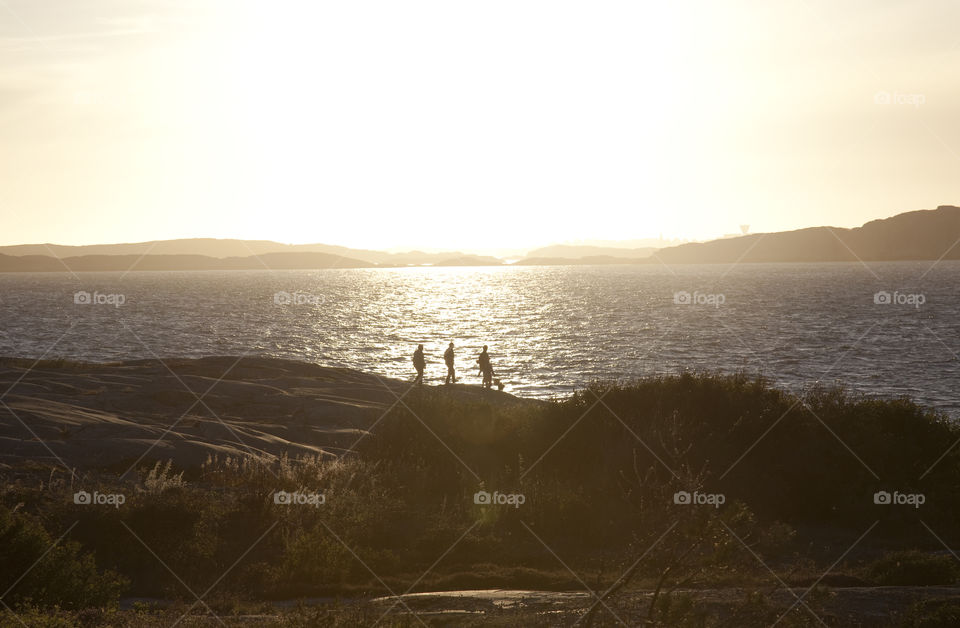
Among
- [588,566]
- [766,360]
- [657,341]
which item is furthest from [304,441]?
[657,341]

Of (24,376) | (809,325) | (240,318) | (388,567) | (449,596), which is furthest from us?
(240,318)

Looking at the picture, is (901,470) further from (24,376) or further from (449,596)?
(24,376)

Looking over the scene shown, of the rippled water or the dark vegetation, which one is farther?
the rippled water

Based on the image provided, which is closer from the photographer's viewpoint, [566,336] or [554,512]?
[554,512]

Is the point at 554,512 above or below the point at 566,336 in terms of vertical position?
above

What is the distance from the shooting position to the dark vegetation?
1025cm

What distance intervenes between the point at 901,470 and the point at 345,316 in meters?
85.5

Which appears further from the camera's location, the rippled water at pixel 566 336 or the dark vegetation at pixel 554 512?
the rippled water at pixel 566 336

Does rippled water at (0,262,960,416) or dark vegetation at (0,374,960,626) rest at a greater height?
dark vegetation at (0,374,960,626)

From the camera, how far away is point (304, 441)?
19.9 metres

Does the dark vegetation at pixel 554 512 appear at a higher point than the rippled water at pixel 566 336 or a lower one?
higher

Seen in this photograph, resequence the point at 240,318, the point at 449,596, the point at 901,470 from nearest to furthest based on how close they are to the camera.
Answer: the point at 449,596 < the point at 901,470 < the point at 240,318

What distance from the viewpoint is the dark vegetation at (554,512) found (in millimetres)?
10250

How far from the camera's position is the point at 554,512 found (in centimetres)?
1421
